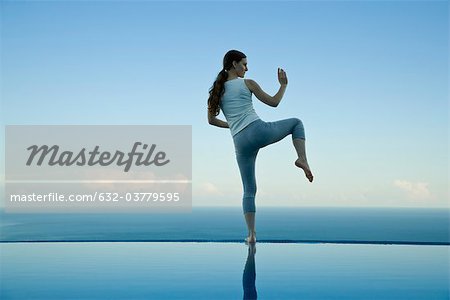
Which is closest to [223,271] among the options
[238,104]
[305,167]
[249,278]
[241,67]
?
[249,278]

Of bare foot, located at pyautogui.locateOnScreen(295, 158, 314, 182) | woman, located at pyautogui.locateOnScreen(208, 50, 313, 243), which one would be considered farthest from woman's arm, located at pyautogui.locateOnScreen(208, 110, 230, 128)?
bare foot, located at pyautogui.locateOnScreen(295, 158, 314, 182)

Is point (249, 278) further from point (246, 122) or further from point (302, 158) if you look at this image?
point (246, 122)

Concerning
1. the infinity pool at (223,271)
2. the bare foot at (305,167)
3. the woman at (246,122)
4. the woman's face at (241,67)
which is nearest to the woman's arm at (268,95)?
the woman at (246,122)

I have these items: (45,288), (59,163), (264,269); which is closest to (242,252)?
(264,269)

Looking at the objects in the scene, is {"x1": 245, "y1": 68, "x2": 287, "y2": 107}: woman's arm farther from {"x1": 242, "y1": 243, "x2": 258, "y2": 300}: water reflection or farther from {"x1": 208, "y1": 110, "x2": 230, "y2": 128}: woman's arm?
{"x1": 242, "y1": 243, "x2": 258, "y2": 300}: water reflection

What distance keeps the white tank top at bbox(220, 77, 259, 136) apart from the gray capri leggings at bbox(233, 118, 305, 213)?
0.05 m

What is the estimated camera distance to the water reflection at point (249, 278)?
7.17ft

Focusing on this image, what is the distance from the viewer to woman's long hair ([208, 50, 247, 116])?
13.1ft

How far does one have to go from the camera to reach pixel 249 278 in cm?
258

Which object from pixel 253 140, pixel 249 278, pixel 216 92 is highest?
pixel 216 92

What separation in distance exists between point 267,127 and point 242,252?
34.7 inches

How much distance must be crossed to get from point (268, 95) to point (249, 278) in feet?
Result: 5.39

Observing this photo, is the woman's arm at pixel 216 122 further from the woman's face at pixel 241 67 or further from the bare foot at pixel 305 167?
the bare foot at pixel 305 167

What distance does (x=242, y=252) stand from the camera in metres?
3.70
